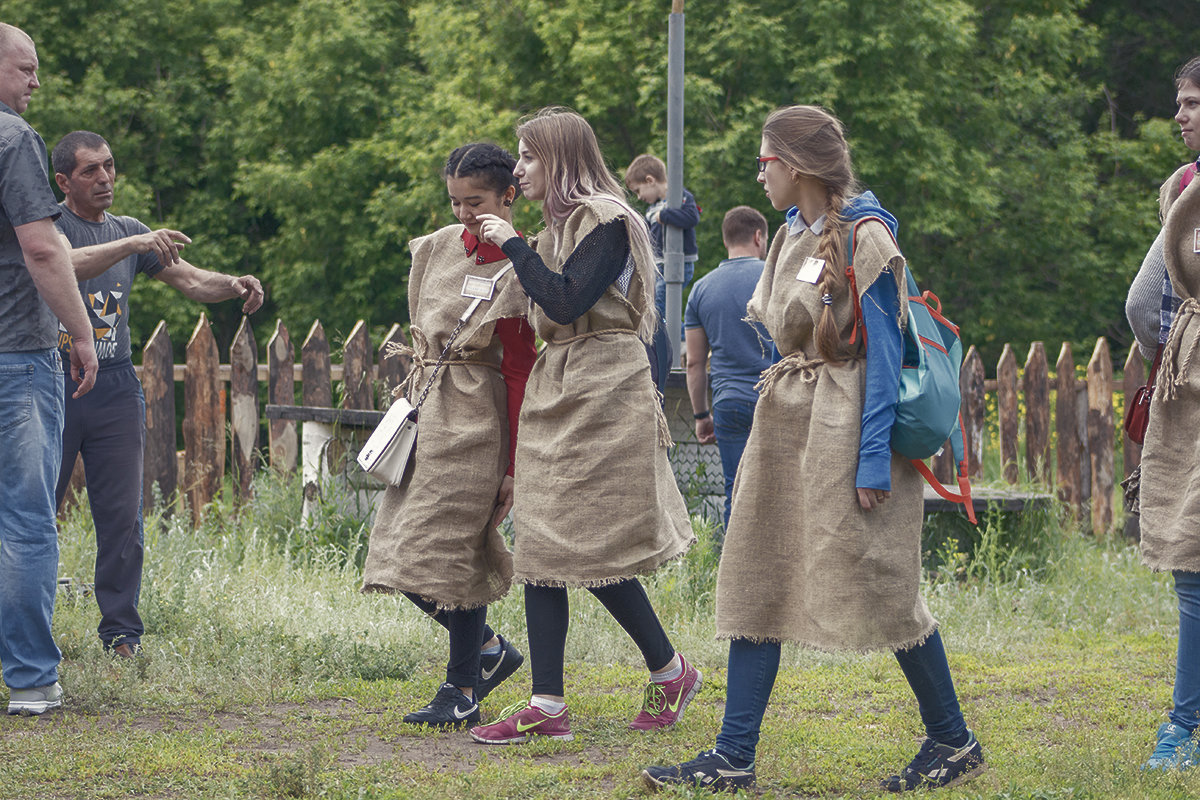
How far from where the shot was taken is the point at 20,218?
445 cm

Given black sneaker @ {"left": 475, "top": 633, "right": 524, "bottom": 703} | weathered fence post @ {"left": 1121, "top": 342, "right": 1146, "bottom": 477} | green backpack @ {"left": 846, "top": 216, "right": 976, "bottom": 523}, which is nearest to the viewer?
green backpack @ {"left": 846, "top": 216, "right": 976, "bottom": 523}

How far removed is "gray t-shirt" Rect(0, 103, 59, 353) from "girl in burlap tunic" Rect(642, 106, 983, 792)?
8.06 ft

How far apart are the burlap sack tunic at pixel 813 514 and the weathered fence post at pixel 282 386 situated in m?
5.73

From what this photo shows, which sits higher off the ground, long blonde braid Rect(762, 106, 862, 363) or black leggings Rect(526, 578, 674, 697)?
long blonde braid Rect(762, 106, 862, 363)

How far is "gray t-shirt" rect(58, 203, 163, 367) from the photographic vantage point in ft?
17.6

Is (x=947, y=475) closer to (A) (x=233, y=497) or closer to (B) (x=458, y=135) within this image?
(A) (x=233, y=497)

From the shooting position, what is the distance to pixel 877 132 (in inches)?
674

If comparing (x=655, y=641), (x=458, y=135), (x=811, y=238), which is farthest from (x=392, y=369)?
(x=458, y=135)

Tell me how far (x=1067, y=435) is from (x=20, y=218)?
8.84 meters

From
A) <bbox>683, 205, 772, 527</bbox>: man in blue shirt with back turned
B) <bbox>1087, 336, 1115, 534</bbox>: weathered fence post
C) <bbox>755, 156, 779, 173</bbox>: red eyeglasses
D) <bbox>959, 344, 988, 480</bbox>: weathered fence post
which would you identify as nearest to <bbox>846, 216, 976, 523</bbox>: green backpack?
<bbox>755, 156, 779, 173</bbox>: red eyeglasses

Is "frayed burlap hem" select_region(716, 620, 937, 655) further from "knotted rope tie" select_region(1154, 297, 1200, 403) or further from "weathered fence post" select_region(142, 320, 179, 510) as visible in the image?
"weathered fence post" select_region(142, 320, 179, 510)

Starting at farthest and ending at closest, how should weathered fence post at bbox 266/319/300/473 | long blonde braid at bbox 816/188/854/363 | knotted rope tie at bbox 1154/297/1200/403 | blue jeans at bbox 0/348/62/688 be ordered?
Result: weathered fence post at bbox 266/319/300/473, blue jeans at bbox 0/348/62/688, knotted rope tie at bbox 1154/297/1200/403, long blonde braid at bbox 816/188/854/363

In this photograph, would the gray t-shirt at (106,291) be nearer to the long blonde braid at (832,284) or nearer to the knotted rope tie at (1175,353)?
the long blonde braid at (832,284)

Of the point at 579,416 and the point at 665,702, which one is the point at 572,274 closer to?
the point at 579,416
